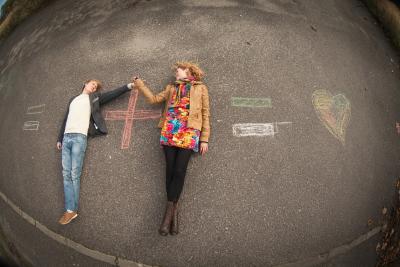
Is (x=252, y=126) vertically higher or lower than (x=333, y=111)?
lower

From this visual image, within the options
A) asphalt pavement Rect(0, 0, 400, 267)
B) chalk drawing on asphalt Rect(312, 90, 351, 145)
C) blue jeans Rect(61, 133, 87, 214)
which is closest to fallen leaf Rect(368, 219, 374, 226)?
asphalt pavement Rect(0, 0, 400, 267)

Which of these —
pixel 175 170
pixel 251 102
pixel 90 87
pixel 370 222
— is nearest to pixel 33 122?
pixel 90 87

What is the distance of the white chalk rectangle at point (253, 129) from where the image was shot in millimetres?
5402

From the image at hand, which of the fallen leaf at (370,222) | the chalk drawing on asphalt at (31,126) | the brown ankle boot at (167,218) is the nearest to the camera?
the brown ankle boot at (167,218)

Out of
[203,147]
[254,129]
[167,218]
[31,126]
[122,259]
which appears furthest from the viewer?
[31,126]

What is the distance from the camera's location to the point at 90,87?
566cm

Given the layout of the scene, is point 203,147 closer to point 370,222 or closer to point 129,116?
point 129,116

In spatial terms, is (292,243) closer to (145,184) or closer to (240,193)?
(240,193)

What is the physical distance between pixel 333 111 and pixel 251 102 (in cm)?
156

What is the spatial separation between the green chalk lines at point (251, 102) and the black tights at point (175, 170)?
1380mm

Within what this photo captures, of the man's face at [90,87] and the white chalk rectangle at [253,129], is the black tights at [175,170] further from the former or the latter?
the man's face at [90,87]

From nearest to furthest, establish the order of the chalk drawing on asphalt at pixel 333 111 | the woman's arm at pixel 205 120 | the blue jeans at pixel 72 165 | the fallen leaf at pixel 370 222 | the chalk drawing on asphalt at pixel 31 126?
the woman's arm at pixel 205 120 < the blue jeans at pixel 72 165 < the fallen leaf at pixel 370 222 < the chalk drawing on asphalt at pixel 333 111 < the chalk drawing on asphalt at pixel 31 126

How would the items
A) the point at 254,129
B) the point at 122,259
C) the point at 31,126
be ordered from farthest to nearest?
the point at 31,126 < the point at 254,129 < the point at 122,259

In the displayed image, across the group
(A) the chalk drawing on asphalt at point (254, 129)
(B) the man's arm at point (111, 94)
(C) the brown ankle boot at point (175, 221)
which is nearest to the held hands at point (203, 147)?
(A) the chalk drawing on asphalt at point (254, 129)
